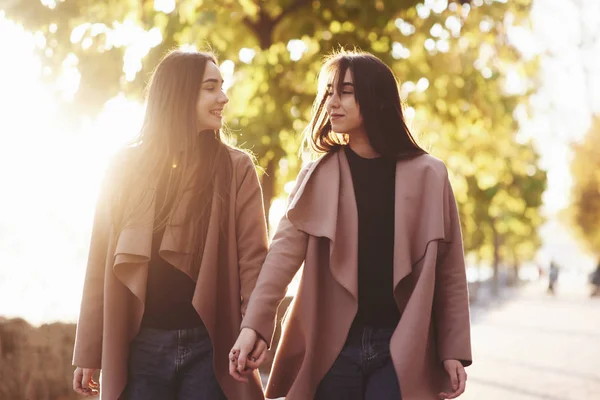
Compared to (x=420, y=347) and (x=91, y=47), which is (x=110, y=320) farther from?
(x=91, y=47)

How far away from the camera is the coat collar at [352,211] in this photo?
357 centimetres

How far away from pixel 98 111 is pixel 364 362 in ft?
20.1

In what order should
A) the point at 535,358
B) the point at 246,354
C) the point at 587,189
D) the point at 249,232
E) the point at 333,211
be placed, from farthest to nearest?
the point at 587,189 < the point at 535,358 < the point at 249,232 < the point at 333,211 < the point at 246,354

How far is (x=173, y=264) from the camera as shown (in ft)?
12.2

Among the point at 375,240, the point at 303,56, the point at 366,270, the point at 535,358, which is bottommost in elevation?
the point at 535,358

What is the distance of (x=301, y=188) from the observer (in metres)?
3.77

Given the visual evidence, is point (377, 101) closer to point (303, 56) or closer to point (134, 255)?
point (134, 255)

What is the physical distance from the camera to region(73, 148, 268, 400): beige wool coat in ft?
12.0

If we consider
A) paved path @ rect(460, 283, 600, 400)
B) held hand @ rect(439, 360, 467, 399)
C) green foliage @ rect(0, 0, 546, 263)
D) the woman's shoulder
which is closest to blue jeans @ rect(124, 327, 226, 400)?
held hand @ rect(439, 360, 467, 399)

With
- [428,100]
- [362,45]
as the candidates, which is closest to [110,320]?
[362,45]

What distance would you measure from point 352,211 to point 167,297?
84cm

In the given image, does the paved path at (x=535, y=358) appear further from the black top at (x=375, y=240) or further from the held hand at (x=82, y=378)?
the held hand at (x=82, y=378)

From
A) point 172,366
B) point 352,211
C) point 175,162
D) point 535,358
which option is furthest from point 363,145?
point 535,358

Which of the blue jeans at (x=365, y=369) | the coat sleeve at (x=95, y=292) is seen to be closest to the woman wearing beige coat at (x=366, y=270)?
the blue jeans at (x=365, y=369)
